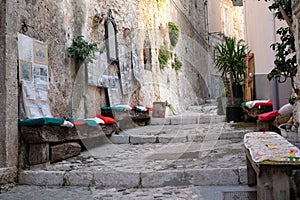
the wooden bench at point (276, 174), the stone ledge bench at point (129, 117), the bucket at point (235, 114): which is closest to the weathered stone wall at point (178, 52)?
the stone ledge bench at point (129, 117)

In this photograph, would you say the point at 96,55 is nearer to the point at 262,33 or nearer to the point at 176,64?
the point at 262,33

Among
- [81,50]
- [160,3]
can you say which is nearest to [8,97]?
[81,50]

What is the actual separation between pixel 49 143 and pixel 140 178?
4.01ft

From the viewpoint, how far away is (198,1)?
15.7 meters

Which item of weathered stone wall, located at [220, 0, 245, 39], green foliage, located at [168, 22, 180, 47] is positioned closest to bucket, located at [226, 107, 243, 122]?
green foliage, located at [168, 22, 180, 47]

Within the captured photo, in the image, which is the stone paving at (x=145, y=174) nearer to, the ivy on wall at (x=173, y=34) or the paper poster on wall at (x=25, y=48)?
the paper poster on wall at (x=25, y=48)

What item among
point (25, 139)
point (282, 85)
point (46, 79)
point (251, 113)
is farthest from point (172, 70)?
point (25, 139)

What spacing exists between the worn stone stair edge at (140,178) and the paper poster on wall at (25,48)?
1.37 metres

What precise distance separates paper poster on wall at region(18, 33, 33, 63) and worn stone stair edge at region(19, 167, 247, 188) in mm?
1365

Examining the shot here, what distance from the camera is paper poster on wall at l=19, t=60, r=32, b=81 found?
3670 mm

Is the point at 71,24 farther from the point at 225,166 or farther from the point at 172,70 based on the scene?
the point at 172,70

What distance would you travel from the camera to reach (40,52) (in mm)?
4121

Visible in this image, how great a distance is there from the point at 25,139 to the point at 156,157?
5.34ft

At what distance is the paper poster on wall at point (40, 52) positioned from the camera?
4.00 metres
